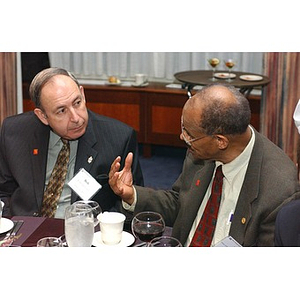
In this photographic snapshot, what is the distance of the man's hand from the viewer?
2.40m

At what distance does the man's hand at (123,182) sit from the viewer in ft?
7.88

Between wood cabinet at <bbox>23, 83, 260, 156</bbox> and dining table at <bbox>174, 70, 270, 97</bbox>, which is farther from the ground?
dining table at <bbox>174, 70, 270, 97</bbox>

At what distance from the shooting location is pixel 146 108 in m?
6.23

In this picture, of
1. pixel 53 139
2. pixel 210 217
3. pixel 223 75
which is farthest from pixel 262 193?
pixel 223 75

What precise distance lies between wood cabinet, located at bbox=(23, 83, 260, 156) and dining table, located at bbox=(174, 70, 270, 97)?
0.48 metres

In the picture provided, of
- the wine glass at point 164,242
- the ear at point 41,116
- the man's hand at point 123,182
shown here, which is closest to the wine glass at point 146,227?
the wine glass at point 164,242

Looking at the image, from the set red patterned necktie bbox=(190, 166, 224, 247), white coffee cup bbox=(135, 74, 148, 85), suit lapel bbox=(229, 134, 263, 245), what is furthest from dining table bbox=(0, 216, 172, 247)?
white coffee cup bbox=(135, 74, 148, 85)

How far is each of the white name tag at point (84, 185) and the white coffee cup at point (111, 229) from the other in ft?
1.69

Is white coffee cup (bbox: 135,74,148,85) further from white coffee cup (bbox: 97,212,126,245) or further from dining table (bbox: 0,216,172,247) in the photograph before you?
white coffee cup (bbox: 97,212,126,245)

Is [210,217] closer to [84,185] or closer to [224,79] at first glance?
[84,185]

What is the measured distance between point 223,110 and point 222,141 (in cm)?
13

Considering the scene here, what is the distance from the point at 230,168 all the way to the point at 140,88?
410 cm

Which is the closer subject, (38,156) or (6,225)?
(6,225)

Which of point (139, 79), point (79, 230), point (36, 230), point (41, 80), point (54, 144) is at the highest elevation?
point (41, 80)
